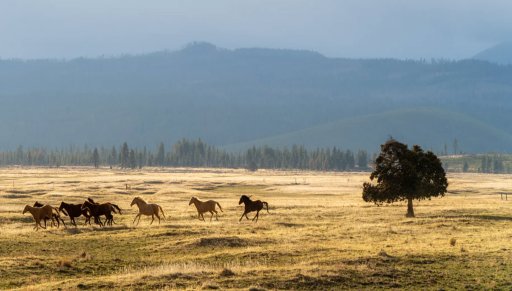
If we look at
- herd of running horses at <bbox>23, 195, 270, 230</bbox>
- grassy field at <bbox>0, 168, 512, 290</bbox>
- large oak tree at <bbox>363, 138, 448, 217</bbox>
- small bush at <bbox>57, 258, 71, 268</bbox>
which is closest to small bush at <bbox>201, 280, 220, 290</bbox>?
grassy field at <bbox>0, 168, 512, 290</bbox>

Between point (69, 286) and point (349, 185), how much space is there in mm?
106136

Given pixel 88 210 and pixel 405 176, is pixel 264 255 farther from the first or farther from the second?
pixel 405 176

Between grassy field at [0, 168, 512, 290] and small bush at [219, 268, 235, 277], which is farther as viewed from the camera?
small bush at [219, 268, 235, 277]

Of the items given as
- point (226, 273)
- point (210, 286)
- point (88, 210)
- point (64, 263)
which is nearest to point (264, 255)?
point (226, 273)

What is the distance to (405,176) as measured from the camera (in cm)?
4444

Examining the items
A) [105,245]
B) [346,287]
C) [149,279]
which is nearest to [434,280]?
[346,287]

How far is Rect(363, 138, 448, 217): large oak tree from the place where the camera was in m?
44.4

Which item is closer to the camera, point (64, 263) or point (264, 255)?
point (64, 263)

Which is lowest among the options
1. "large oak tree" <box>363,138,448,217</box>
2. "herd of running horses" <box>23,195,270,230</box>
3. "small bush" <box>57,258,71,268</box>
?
"small bush" <box>57,258,71,268</box>

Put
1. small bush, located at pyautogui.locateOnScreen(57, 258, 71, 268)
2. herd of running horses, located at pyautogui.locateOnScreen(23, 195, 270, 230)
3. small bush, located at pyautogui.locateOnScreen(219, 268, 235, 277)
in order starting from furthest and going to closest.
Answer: herd of running horses, located at pyautogui.locateOnScreen(23, 195, 270, 230) < small bush, located at pyautogui.locateOnScreen(57, 258, 71, 268) < small bush, located at pyautogui.locateOnScreen(219, 268, 235, 277)

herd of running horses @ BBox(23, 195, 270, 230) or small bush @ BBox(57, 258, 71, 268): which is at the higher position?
herd of running horses @ BBox(23, 195, 270, 230)

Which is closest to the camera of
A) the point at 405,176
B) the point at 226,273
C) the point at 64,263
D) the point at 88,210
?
the point at 226,273

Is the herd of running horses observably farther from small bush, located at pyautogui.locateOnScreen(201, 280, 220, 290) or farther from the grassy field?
small bush, located at pyautogui.locateOnScreen(201, 280, 220, 290)

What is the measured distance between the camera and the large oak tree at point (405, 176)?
44.4 m
